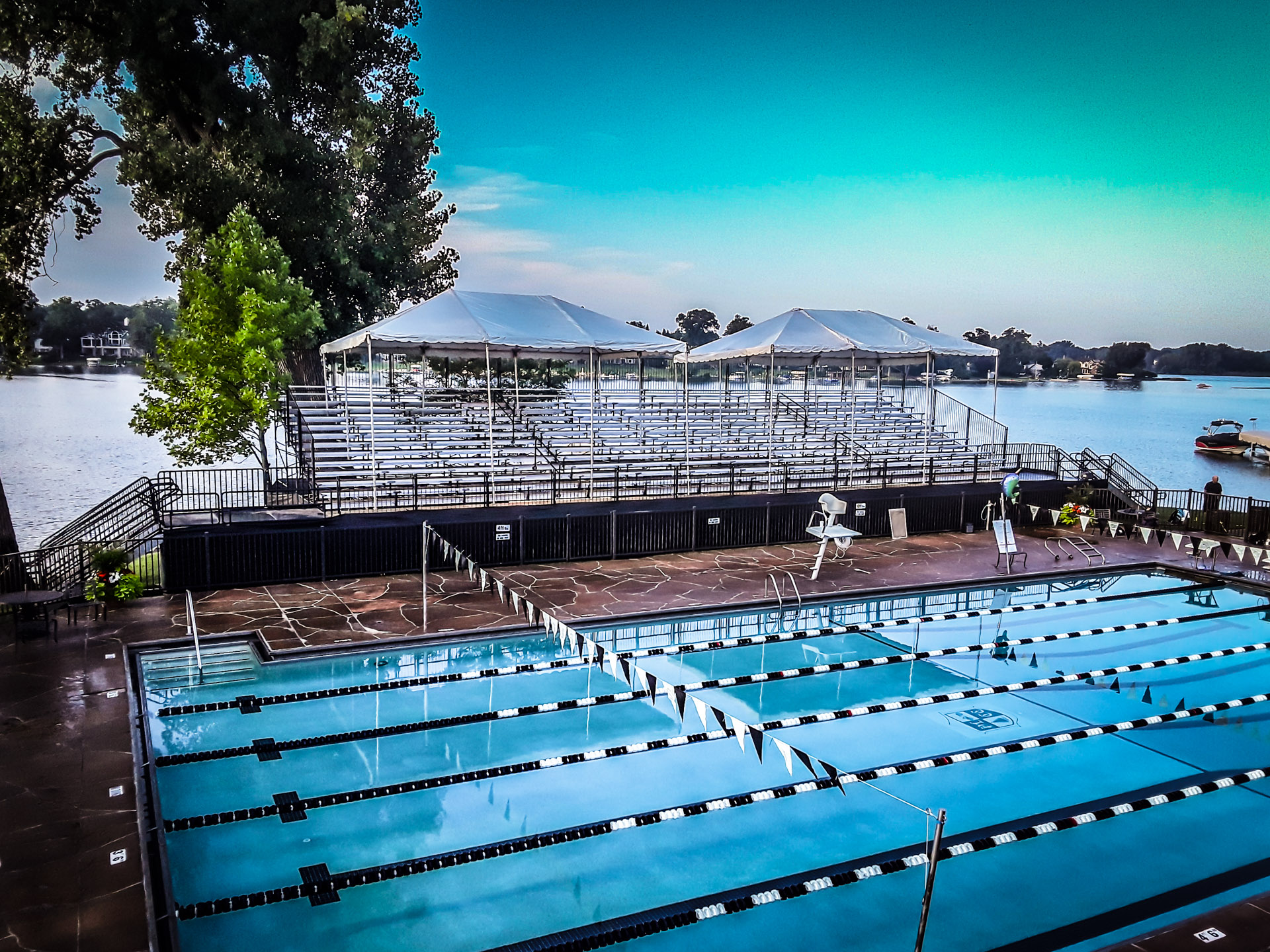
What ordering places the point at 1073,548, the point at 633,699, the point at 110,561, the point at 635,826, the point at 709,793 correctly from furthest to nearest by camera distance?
the point at 1073,548 < the point at 110,561 < the point at 633,699 < the point at 709,793 < the point at 635,826

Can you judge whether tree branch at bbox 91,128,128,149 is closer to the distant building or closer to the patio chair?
the distant building

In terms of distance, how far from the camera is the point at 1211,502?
19141 mm

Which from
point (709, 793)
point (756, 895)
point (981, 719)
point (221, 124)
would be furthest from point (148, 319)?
point (756, 895)

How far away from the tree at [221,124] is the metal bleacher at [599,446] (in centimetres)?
605

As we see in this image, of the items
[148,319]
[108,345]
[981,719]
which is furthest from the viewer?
Answer: [148,319]

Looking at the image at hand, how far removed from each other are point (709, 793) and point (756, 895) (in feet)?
7.21

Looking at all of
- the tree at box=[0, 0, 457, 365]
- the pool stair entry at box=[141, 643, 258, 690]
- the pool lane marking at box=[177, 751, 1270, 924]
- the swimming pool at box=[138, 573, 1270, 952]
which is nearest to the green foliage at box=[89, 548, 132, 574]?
the pool stair entry at box=[141, 643, 258, 690]

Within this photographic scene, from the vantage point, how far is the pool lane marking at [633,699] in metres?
6.95

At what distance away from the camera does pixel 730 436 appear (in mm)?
23141

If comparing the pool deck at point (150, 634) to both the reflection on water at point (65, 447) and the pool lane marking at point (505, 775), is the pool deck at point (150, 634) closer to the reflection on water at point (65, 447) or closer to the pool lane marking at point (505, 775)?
the pool lane marking at point (505, 775)

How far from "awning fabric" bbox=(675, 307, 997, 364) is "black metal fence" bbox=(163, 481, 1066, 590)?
481cm

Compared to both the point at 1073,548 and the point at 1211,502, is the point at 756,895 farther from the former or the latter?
the point at 1211,502

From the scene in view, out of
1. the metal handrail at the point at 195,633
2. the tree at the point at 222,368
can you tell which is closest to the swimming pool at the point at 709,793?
the metal handrail at the point at 195,633

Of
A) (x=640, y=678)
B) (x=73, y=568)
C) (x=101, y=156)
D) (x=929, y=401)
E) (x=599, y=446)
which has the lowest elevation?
(x=640, y=678)
